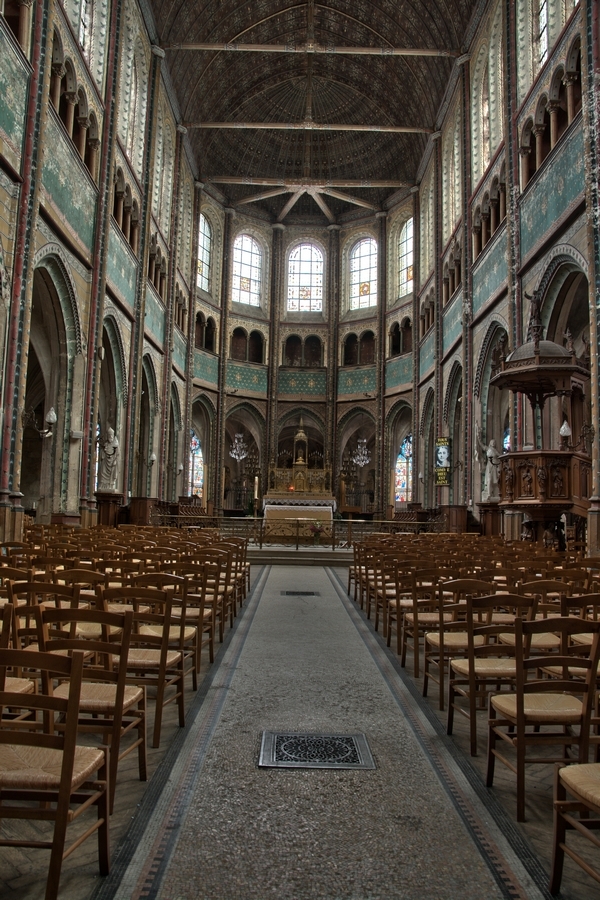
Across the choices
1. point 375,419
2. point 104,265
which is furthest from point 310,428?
point 104,265

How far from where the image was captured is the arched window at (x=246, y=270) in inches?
1518

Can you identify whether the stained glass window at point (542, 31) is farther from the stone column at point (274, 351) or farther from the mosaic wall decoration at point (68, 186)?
the stone column at point (274, 351)

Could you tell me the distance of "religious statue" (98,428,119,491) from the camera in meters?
20.9

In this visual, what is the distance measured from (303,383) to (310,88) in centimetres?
1484

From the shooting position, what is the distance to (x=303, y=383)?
3853 centimetres

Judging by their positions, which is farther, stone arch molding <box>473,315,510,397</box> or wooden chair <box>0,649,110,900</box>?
stone arch molding <box>473,315,510,397</box>

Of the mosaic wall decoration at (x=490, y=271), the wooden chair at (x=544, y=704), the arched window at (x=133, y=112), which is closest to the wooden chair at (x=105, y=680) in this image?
the wooden chair at (x=544, y=704)

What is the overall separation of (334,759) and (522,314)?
16.3 m

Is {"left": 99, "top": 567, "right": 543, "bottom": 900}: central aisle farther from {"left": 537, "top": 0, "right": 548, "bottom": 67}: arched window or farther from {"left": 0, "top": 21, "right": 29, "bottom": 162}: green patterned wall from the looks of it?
{"left": 537, "top": 0, "right": 548, "bottom": 67}: arched window

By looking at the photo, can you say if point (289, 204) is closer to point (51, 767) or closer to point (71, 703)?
point (51, 767)

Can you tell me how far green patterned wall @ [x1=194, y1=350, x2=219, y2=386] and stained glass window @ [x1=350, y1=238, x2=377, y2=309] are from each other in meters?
8.95

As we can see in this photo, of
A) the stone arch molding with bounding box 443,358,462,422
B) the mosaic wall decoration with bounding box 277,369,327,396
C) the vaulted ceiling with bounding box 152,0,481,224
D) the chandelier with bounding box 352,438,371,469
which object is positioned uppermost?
the vaulted ceiling with bounding box 152,0,481,224

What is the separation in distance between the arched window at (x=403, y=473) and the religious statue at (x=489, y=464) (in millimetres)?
14862

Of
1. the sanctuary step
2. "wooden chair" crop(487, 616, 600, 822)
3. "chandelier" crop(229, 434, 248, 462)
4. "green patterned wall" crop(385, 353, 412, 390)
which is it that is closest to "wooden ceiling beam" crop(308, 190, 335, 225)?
"green patterned wall" crop(385, 353, 412, 390)
